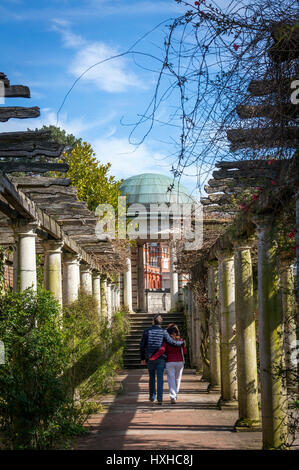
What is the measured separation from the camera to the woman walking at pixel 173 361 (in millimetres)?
11805

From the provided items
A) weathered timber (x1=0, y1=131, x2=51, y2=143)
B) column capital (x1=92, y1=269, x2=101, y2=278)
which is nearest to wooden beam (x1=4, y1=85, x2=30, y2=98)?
weathered timber (x1=0, y1=131, x2=51, y2=143)

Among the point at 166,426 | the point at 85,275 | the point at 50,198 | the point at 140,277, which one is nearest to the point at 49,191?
the point at 50,198

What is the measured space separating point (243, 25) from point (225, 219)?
6887 mm

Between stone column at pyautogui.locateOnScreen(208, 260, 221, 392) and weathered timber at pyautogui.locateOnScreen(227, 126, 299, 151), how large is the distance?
29.1 feet

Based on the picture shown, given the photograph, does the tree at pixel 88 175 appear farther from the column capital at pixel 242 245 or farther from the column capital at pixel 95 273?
the column capital at pixel 242 245

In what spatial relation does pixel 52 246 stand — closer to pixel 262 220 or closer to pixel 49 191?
pixel 49 191

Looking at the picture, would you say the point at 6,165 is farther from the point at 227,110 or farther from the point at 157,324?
the point at 157,324

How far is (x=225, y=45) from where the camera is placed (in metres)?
3.99

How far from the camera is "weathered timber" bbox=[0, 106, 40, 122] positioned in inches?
255

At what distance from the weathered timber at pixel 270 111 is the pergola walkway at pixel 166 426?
174 inches

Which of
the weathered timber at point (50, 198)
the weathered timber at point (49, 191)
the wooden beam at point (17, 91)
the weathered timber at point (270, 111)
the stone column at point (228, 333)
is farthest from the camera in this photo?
the stone column at point (228, 333)

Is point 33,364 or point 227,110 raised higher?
point 227,110

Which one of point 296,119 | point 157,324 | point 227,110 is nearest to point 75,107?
point 227,110

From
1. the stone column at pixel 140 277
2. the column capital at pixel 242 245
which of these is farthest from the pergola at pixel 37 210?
the stone column at pixel 140 277
